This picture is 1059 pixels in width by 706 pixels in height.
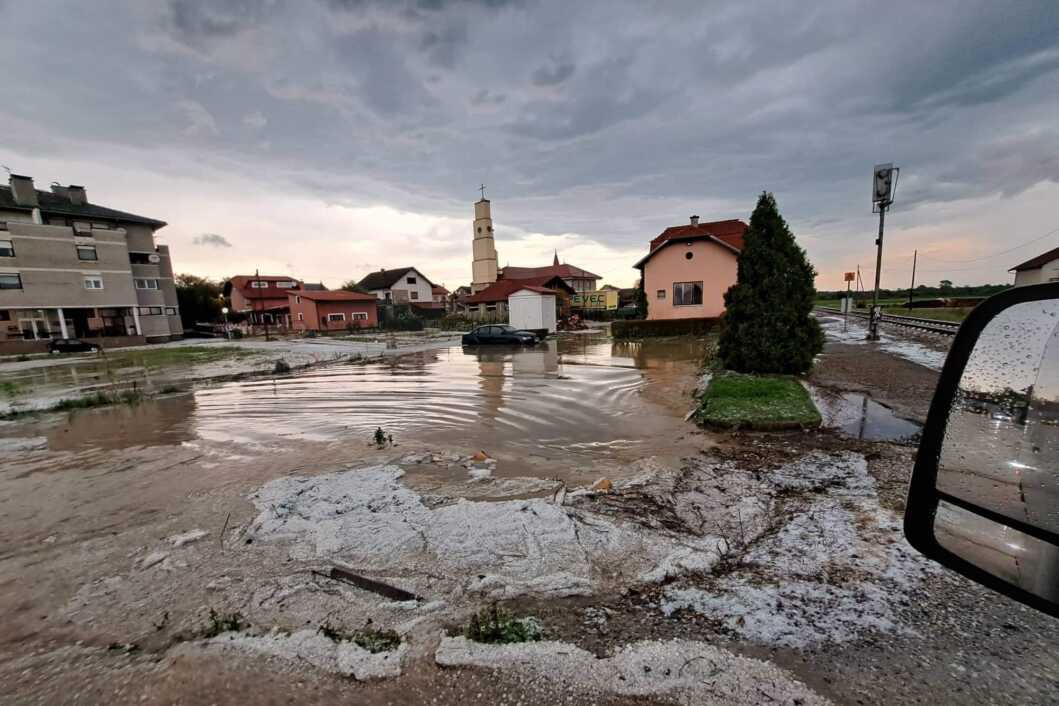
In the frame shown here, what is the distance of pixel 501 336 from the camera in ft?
83.0

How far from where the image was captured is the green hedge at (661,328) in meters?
27.6

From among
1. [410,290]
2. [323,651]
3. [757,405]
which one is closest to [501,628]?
[323,651]

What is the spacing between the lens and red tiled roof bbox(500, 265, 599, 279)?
7069 centimetres

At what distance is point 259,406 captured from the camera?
37.3 feet

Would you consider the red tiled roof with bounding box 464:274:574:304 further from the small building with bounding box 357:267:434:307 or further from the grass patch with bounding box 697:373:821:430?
the grass patch with bounding box 697:373:821:430

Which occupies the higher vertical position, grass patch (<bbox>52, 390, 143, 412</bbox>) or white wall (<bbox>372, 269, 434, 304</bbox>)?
white wall (<bbox>372, 269, 434, 304</bbox>)

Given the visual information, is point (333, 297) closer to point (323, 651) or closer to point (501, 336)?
point (501, 336)

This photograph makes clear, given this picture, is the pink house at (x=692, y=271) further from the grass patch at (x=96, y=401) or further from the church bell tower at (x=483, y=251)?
the church bell tower at (x=483, y=251)

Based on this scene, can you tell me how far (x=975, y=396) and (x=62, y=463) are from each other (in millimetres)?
11410

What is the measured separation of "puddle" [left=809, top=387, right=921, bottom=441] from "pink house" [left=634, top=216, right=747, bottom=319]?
20.1 m

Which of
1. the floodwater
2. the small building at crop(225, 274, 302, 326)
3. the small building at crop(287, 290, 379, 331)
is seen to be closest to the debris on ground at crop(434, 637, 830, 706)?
the floodwater

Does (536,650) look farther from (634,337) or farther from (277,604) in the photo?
(634,337)

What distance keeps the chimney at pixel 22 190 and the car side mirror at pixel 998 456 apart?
52.7m

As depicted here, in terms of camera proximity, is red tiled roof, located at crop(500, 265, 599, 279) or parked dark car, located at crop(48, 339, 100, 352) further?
red tiled roof, located at crop(500, 265, 599, 279)
